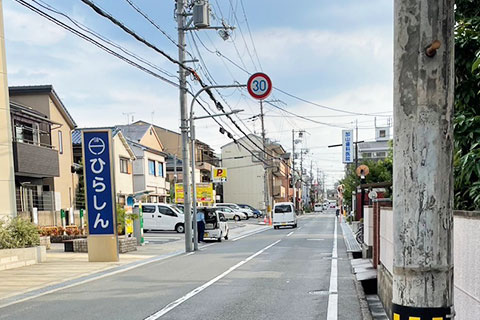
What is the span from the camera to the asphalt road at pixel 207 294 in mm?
7598

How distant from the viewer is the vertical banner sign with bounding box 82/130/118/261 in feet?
47.7

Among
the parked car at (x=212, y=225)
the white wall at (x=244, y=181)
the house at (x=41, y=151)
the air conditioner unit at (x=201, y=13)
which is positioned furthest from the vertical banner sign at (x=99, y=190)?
the white wall at (x=244, y=181)

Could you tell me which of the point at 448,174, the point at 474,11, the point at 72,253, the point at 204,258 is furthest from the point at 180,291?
the point at 72,253

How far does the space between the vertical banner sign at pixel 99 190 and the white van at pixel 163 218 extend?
15.4 m

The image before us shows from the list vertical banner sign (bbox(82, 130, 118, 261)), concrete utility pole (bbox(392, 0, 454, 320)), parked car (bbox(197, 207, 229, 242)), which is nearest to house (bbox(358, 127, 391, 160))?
parked car (bbox(197, 207, 229, 242))

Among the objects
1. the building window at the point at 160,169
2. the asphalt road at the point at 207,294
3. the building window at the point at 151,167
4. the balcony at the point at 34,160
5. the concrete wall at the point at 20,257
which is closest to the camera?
the asphalt road at the point at 207,294

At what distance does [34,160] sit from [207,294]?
17168 mm

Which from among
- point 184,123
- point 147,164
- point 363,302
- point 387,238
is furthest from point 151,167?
point 387,238

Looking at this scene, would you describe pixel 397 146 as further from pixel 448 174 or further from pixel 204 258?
pixel 204 258

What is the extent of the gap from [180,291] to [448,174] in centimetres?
832

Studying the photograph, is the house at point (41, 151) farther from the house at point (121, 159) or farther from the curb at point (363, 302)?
the curb at point (363, 302)

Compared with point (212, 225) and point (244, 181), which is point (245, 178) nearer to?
point (244, 181)

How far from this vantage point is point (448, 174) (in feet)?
6.82

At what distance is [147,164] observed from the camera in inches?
1665
